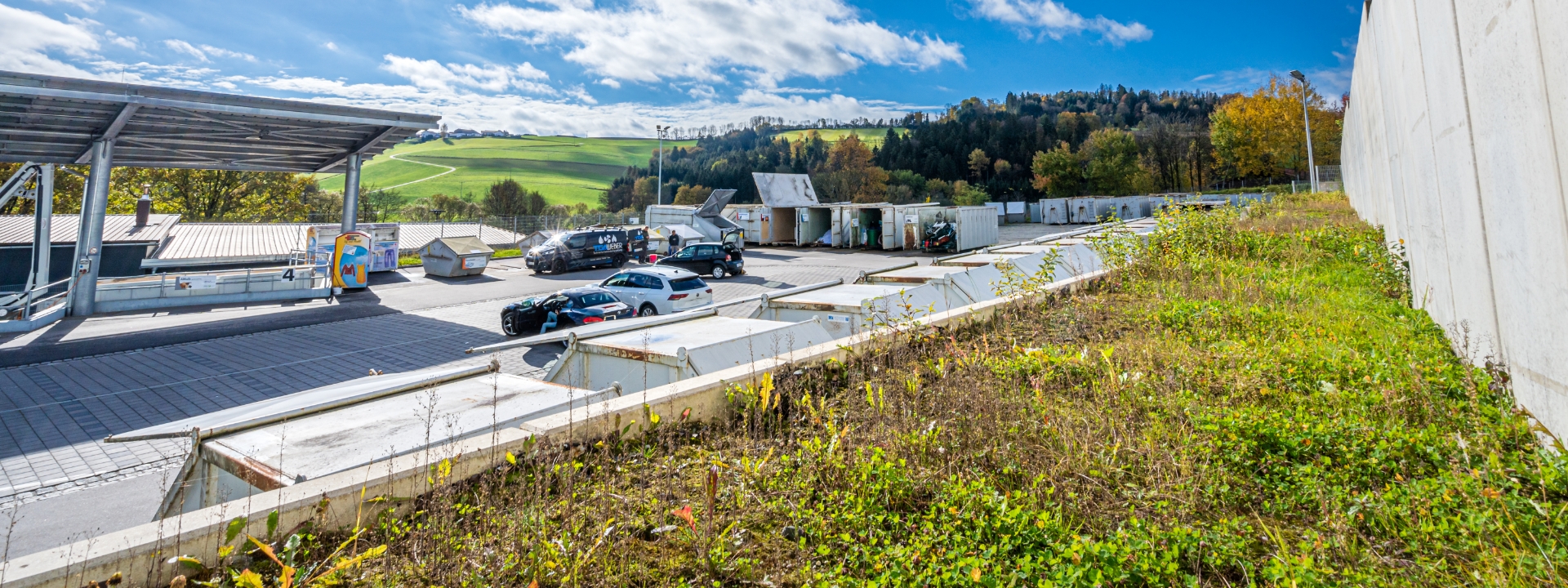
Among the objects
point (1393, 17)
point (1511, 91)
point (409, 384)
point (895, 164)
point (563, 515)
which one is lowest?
point (563, 515)

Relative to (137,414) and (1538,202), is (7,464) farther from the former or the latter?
(1538,202)

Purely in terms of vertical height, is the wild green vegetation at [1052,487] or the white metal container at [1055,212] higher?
the white metal container at [1055,212]

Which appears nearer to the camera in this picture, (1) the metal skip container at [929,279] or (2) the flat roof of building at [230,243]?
(1) the metal skip container at [929,279]

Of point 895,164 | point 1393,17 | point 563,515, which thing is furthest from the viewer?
point 895,164

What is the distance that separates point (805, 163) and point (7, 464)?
84.4 meters

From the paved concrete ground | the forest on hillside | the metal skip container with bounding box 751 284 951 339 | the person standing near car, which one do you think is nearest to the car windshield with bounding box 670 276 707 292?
the person standing near car

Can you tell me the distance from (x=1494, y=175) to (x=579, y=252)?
26681 mm

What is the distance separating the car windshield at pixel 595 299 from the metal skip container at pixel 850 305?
5.29m

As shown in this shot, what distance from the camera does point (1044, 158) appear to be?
69.1m

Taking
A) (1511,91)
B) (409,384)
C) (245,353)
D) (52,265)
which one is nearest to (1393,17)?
(1511,91)

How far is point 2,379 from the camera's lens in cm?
1027

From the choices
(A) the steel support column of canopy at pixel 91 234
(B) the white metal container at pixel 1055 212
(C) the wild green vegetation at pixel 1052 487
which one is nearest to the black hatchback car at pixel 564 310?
(C) the wild green vegetation at pixel 1052 487

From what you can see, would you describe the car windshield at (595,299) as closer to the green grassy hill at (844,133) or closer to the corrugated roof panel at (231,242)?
the corrugated roof panel at (231,242)

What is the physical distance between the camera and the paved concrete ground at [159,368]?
610 centimetres
